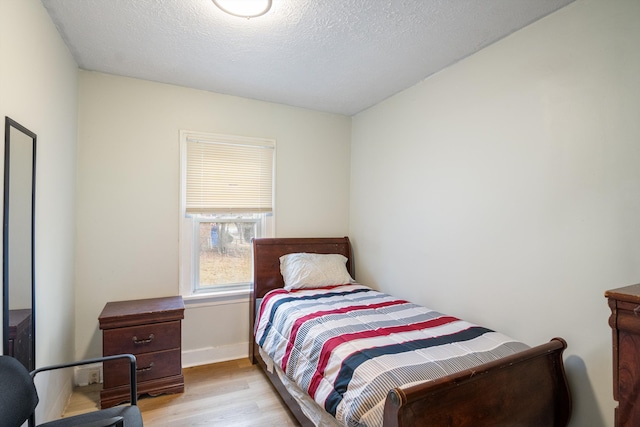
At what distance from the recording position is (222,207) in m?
2.99

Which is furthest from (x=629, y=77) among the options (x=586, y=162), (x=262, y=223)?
(x=262, y=223)

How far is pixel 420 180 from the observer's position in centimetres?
263

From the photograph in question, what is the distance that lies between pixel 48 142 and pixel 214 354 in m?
2.12

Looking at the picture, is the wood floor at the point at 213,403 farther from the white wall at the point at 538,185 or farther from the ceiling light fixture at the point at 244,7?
the ceiling light fixture at the point at 244,7

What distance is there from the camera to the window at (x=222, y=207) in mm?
2859

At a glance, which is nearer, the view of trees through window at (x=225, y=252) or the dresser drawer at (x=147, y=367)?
the dresser drawer at (x=147, y=367)

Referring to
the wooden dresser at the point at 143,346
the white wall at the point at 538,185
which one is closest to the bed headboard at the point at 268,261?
the wooden dresser at the point at 143,346

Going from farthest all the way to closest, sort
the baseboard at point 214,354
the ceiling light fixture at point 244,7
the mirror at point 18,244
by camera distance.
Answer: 1. the baseboard at point 214,354
2. the ceiling light fixture at point 244,7
3. the mirror at point 18,244

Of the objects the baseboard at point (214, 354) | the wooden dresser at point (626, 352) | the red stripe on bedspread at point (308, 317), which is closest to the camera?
the wooden dresser at point (626, 352)

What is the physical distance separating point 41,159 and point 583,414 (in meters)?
3.19

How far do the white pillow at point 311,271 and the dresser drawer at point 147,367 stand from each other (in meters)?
1.05

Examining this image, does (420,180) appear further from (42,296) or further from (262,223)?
(42,296)

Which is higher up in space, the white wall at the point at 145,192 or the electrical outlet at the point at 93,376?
the white wall at the point at 145,192

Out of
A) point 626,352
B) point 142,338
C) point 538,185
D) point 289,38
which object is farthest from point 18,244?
point 538,185
